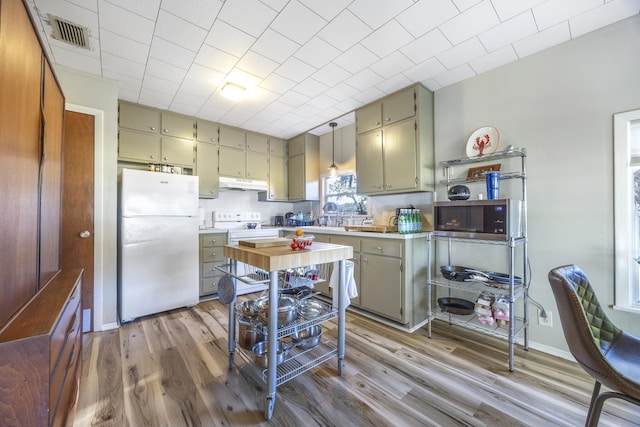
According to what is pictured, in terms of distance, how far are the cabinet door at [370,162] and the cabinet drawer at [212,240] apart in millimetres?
2008

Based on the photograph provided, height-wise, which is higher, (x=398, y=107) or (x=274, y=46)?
(x=274, y=46)

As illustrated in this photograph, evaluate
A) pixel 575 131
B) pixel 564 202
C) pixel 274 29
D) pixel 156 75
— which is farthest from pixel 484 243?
pixel 156 75

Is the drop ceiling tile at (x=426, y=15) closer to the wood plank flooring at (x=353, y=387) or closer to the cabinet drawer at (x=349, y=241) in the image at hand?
the cabinet drawer at (x=349, y=241)

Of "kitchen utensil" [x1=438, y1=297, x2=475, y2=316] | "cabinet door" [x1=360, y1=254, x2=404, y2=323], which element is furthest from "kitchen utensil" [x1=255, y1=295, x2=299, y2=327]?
"kitchen utensil" [x1=438, y1=297, x2=475, y2=316]

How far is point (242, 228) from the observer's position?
13.1ft

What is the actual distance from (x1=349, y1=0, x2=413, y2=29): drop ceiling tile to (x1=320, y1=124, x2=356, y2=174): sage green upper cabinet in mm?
2013

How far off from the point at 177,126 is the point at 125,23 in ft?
5.70

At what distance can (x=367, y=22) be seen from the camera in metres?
1.92

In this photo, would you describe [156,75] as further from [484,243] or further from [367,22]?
[484,243]

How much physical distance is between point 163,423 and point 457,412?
168 centimetres

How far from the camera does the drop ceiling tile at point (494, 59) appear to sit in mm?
2244

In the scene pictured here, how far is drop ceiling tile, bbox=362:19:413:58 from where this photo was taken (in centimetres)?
197

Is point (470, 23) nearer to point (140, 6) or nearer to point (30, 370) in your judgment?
point (140, 6)

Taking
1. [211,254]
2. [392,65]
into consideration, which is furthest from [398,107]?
[211,254]
